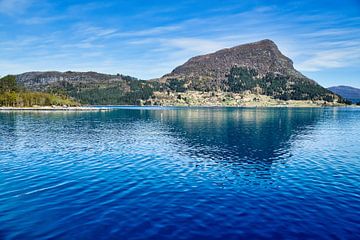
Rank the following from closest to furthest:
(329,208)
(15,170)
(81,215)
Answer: (81,215) < (329,208) < (15,170)

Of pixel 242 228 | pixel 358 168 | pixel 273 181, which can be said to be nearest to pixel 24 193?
pixel 242 228

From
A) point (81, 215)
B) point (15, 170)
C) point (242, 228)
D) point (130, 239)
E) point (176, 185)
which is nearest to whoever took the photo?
point (130, 239)

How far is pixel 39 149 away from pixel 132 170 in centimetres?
3413

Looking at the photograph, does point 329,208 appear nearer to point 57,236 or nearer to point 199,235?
→ point 199,235

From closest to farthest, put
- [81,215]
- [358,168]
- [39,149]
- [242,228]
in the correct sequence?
[242,228]
[81,215]
[358,168]
[39,149]

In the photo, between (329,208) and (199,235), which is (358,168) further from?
(199,235)

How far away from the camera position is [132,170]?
53.0 meters

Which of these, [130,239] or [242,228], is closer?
[130,239]

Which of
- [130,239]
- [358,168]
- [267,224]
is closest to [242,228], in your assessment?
[267,224]

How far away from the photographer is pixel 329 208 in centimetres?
3497

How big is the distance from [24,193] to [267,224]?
30727 millimetres

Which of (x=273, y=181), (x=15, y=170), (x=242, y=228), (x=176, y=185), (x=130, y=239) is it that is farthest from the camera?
(x=15, y=170)

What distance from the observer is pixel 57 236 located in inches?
1051

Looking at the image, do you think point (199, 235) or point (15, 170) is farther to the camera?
point (15, 170)
